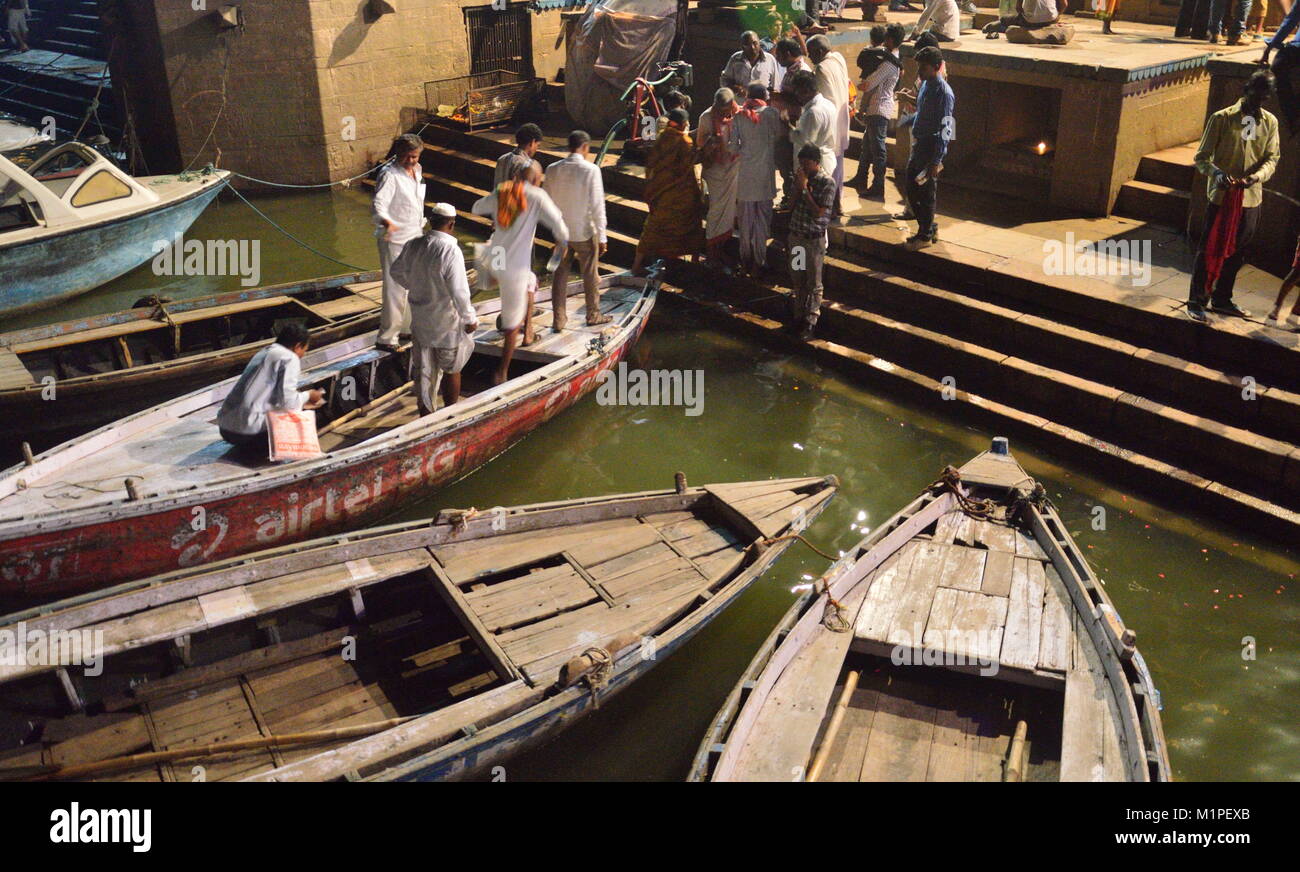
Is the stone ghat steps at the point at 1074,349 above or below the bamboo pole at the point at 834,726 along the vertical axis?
above

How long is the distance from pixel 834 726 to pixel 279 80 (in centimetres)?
1288

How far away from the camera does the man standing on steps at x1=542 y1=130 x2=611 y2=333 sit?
8758 millimetres

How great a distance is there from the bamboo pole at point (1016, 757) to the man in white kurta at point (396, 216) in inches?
214

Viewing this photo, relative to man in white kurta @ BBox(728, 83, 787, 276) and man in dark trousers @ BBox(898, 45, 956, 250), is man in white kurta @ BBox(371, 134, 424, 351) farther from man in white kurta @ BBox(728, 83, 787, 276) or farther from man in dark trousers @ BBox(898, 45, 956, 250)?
man in dark trousers @ BBox(898, 45, 956, 250)

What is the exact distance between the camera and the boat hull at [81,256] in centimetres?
1060

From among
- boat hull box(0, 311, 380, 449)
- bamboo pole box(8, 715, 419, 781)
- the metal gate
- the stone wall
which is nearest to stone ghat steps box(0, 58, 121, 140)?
the stone wall

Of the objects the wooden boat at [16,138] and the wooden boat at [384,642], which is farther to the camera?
the wooden boat at [16,138]

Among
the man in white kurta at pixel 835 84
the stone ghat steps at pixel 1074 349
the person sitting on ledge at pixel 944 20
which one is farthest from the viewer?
the person sitting on ledge at pixel 944 20

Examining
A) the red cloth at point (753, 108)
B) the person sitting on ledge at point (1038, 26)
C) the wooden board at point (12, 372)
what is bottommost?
the wooden board at point (12, 372)

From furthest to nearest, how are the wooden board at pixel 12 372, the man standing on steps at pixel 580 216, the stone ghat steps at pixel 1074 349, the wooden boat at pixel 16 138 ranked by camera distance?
the wooden boat at pixel 16 138 < the man standing on steps at pixel 580 216 < the wooden board at pixel 12 372 < the stone ghat steps at pixel 1074 349

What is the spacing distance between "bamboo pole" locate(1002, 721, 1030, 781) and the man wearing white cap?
448 cm

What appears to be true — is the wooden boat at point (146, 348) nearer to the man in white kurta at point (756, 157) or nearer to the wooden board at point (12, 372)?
the wooden board at point (12, 372)

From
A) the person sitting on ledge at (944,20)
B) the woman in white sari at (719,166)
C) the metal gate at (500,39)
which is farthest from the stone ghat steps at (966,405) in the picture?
the metal gate at (500,39)

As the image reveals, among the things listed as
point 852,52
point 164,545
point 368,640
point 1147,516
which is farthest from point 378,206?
point 852,52
